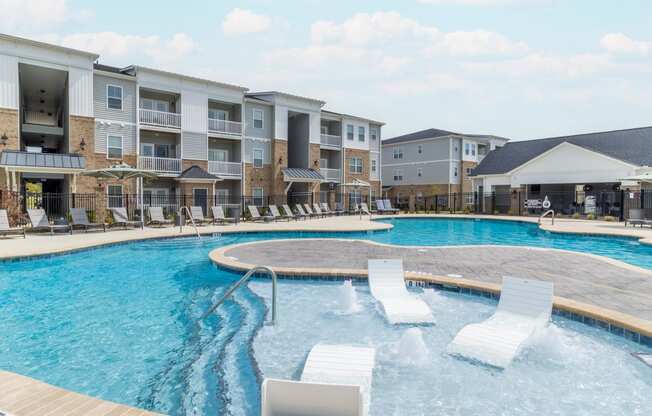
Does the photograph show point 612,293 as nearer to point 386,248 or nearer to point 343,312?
point 343,312

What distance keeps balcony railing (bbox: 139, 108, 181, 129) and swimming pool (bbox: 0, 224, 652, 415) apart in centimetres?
1702

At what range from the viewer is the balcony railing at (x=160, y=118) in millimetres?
24125

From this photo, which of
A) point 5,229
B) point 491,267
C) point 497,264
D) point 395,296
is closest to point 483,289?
point 395,296

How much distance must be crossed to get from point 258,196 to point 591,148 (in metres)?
23.1

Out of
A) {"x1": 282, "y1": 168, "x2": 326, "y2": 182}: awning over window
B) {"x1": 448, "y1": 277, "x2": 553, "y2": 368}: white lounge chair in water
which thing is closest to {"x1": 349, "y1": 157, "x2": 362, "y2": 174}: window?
{"x1": 282, "y1": 168, "x2": 326, "y2": 182}: awning over window

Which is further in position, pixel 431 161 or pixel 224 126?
pixel 431 161

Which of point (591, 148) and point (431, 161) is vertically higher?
point (431, 161)

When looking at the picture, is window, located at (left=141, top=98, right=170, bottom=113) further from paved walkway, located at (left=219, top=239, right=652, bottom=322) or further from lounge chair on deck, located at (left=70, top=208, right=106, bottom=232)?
paved walkway, located at (left=219, top=239, right=652, bottom=322)

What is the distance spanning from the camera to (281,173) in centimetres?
3011

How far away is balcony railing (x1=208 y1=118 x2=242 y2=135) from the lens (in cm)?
2698

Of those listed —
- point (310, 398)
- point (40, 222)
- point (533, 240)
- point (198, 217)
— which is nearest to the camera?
point (310, 398)

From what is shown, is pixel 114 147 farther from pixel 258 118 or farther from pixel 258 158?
pixel 258 118

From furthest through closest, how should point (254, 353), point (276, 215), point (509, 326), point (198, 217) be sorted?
point (276, 215) < point (198, 217) < point (509, 326) < point (254, 353)

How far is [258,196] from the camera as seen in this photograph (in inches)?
1151
